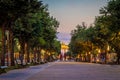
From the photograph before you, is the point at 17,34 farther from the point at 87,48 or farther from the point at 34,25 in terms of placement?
the point at 87,48

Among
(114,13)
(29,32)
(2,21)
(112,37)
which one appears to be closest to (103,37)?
(112,37)

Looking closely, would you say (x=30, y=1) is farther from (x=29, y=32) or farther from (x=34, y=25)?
(x=34, y=25)

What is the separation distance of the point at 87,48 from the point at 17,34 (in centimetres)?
9553

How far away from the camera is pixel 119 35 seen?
92.8 m

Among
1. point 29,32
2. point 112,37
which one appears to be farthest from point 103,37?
point 29,32

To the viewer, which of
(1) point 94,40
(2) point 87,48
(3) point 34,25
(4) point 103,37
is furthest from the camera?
(2) point 87,48

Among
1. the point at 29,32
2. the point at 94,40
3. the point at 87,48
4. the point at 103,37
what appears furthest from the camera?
the point at 87,48

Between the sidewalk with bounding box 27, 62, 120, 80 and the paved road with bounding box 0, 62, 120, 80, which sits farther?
the paved road with bounding box 0, 62, 120, 80

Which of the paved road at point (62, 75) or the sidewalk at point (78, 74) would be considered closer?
the sidewalk at point (78, 74)

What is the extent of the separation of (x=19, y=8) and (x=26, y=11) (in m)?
1.17

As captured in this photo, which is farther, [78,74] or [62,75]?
[78,74]

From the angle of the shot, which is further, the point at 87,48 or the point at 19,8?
the point at 87,48

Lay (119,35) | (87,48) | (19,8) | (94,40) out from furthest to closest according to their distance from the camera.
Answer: (87,48) → (94,40) → (119,35) → (19,8)

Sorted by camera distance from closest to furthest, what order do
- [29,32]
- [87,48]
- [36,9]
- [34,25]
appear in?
[36,9]
[29,32]
[34,25]
[87,48]
